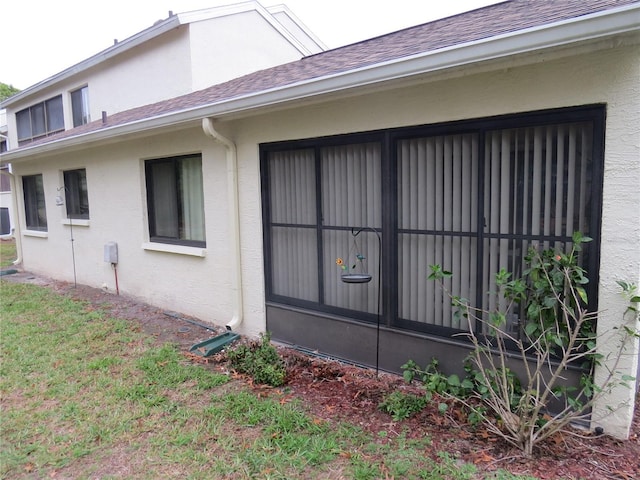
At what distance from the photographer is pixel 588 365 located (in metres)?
2.80

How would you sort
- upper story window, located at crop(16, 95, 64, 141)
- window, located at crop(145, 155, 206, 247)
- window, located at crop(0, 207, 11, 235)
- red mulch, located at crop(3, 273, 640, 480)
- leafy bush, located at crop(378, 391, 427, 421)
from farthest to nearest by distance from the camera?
1. window, located at crop(0, 207, 11, 235)
2. upper story window, located at crop(16, 95, 64, 141)
3. window, located at crop(145, 155, 206, 247)
4. leafy bush, located at crop(378, 391, 427, 421)
5. red mulch, located at crop(3, 273, 640, 480)

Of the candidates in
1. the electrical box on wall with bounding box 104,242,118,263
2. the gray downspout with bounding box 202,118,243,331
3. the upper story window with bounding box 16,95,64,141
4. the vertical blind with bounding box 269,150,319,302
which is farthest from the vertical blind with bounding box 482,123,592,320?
the upper story window with bounding box 16,95,64,141

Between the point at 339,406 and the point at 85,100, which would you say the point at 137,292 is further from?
the point at 85,100

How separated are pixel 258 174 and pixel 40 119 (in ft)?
38.8

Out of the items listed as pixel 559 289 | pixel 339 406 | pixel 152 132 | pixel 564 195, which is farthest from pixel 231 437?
pixel 152 132

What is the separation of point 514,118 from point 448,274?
124 centimetres

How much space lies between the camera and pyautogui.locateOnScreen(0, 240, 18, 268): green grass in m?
11.1

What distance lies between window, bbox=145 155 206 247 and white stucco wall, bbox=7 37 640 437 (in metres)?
0.17

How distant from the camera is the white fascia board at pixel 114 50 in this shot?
7.96 metres

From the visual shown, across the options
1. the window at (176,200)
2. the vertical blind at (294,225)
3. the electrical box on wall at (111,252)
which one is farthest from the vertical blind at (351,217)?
the electrical box on wall at (111,252)

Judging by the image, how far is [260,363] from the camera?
3.89 meters

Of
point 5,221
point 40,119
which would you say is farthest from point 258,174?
point 5,221

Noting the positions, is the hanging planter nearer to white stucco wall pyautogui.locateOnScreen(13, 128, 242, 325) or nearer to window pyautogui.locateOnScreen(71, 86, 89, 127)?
white stucco wall pyautogui.locateOnScreen(13, 128, 242, 325)

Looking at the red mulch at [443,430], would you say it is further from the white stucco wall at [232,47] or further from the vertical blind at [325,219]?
the white stucco wall at [232,47]
